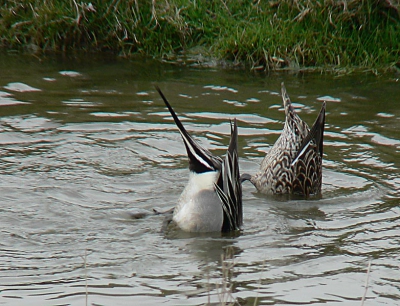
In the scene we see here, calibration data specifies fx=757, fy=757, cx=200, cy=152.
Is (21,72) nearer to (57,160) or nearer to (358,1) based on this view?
(57,160)

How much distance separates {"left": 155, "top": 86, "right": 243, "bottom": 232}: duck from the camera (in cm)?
550

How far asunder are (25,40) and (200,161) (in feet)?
17.6

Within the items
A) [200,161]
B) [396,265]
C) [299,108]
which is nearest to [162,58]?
[299,108]

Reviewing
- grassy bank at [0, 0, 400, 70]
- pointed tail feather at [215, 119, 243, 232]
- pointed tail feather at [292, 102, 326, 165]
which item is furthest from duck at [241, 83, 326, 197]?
grassy bank at [0, 0, 400, 70]

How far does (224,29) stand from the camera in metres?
9.78

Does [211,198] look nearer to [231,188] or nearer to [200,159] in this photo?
[231,188]

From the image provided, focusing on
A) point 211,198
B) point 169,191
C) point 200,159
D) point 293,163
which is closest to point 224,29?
point 293,163

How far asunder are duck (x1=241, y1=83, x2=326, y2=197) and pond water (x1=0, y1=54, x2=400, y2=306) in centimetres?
16

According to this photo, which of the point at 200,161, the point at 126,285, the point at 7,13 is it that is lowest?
the point at 126,285

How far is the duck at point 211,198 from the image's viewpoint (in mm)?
5504

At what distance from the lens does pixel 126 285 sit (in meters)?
4.42

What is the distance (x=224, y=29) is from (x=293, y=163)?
3.24 m

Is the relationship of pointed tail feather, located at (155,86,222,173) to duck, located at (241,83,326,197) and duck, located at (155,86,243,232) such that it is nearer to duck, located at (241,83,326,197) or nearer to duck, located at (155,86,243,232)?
duck, located at (155,86,243,232)

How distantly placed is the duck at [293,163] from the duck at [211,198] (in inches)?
46.8
